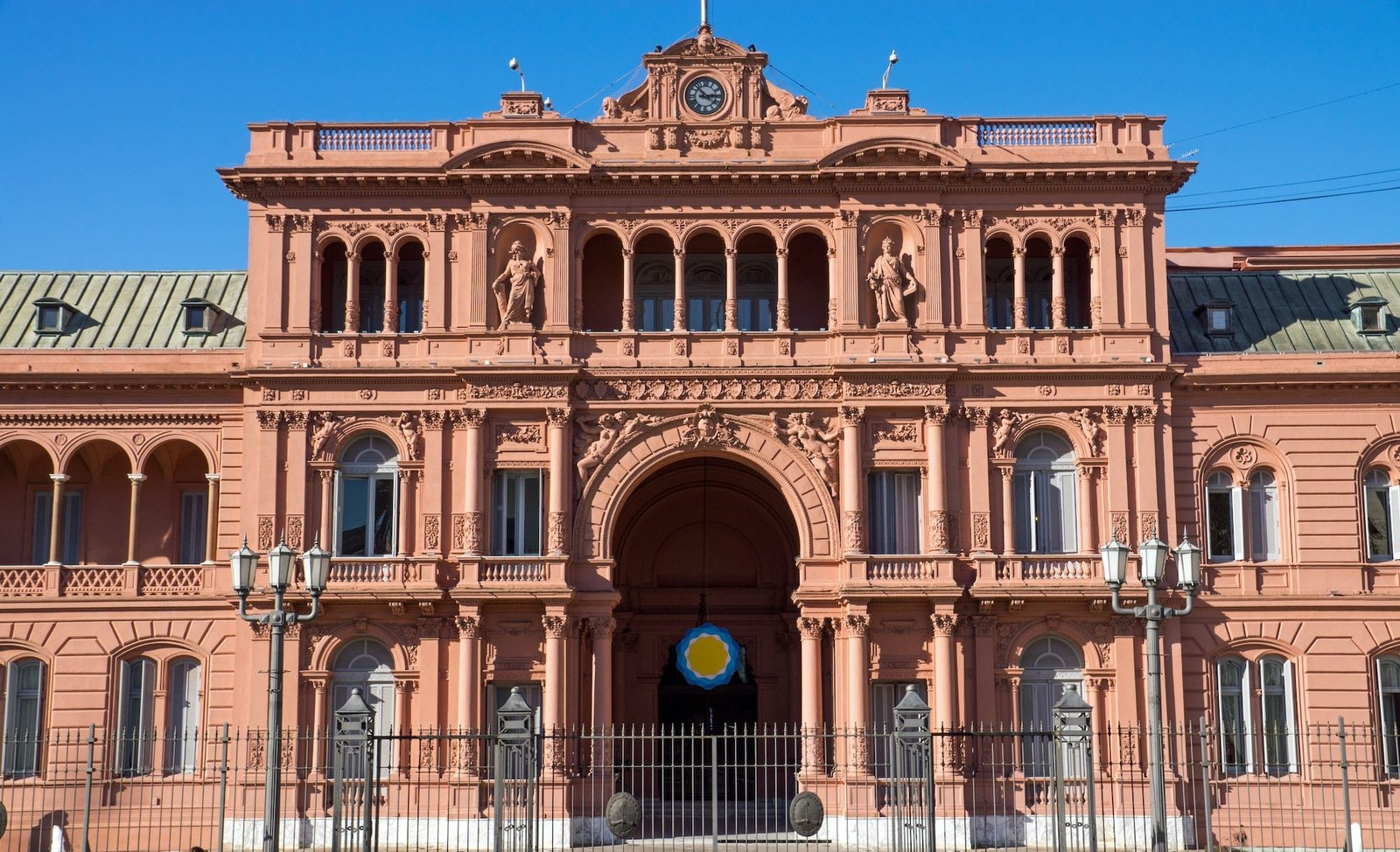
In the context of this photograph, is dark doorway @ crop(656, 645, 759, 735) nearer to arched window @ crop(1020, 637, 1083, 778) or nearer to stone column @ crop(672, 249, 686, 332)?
arched window @ crop(1020, 637, 1083, 778)

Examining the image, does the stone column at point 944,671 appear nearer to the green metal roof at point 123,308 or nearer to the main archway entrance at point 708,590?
the main archway entrance at point 708,590

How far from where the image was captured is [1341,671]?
4325cm

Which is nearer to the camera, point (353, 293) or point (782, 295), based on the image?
point (782, 295)

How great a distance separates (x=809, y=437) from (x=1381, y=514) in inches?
629

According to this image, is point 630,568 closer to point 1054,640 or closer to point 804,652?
point 804,652

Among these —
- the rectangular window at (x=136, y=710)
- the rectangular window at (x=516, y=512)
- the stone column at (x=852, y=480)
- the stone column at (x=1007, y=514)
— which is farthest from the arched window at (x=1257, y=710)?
the rectangular window at (x=136, y=710)

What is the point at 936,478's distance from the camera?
4328cm

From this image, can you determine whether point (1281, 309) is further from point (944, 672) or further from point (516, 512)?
point (516, 512)

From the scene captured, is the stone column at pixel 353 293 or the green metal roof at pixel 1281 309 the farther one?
the green metal roof at pixel 1281 309

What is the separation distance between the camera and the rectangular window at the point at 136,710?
4391 centimetres

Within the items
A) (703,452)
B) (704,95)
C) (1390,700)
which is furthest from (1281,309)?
(704,95)

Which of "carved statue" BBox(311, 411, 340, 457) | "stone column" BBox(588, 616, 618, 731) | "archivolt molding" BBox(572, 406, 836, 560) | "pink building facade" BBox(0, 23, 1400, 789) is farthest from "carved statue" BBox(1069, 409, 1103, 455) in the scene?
"carved statue" BBox(311, 411, 340, 457)

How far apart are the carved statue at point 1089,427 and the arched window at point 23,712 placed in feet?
95.1

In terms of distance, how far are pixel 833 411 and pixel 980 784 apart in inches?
416
